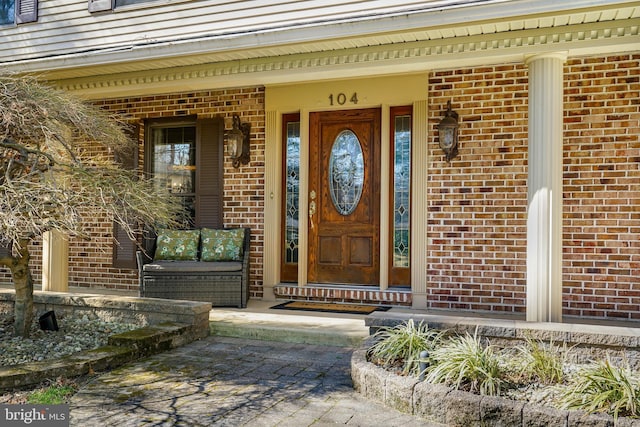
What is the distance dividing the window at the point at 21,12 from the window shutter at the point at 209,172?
2219mm

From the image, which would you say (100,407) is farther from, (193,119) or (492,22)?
(193,119)

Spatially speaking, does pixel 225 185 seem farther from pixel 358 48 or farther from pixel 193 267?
pixel 358 48

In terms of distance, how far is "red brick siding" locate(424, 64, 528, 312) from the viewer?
5.22 meters

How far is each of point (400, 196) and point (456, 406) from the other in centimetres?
332

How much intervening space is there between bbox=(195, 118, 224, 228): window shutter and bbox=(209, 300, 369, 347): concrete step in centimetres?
150

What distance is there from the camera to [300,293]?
232 inches

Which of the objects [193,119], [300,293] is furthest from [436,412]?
[193,119]

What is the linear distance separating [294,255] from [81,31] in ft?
11.2

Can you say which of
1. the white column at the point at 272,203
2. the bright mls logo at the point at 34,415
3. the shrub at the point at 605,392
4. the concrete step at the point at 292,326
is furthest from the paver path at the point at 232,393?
the white column at the point at 272,203

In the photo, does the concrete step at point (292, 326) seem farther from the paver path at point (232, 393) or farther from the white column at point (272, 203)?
the white column at point (272, 203)

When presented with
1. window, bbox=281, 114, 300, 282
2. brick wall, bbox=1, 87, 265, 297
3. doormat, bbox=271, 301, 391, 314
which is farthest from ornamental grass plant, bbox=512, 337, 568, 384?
brick wall, bbox=1, 87, 265, 297

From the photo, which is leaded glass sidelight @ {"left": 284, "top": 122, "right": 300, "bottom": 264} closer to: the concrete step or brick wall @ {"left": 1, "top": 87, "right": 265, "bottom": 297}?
brick wall @ {"left": 1, "top": 87, "right": 265, "bottom": 297}

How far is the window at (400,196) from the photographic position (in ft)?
18.6

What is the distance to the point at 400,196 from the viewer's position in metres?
5.70
